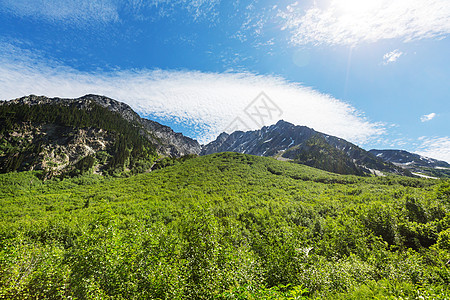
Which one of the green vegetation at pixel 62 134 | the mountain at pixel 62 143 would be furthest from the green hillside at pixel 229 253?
A: the green vegetation at pixel 62 134

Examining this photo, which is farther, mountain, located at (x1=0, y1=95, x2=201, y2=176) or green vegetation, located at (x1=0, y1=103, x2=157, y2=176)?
mountain, located at (x1=0, y1=95, x2=201, y2=176)

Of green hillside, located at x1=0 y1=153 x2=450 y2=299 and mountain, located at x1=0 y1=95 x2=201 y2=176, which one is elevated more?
mountain, located at x1=0 y1=95 x2=201 y2=176

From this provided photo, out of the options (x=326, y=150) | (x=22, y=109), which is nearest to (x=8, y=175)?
(x=22, y=109)

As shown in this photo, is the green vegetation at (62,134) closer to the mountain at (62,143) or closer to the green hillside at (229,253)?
the mountain at (62,143)

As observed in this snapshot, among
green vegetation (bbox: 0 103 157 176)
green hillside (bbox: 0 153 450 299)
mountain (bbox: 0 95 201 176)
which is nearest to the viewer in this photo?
green hillside (bbox: 0 153 450 299)

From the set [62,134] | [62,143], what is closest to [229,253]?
[62,143]

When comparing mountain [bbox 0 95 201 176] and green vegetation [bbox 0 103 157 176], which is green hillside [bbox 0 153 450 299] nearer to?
mountain [bbox 0 95 201 176]

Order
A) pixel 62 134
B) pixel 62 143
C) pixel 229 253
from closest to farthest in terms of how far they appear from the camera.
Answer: pixel 229 253 < pixel 62 143 < pixel 62 134

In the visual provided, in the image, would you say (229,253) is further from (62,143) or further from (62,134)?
(62,134)

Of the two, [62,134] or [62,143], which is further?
[62,134]

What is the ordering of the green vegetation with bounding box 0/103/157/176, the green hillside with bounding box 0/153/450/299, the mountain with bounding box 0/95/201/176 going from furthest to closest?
the mountain with bounding box 0/95/201/176
the green vegetation with bounding box 0/103/157/176
the green hillside with bounding box 0/153/450/299

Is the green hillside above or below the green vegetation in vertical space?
below

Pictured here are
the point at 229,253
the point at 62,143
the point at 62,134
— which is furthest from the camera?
the point at 62,134

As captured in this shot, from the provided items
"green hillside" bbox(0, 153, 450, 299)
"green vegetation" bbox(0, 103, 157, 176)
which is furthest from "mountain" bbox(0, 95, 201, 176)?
"green hillside" bbox(0, 153, 450, 299)
